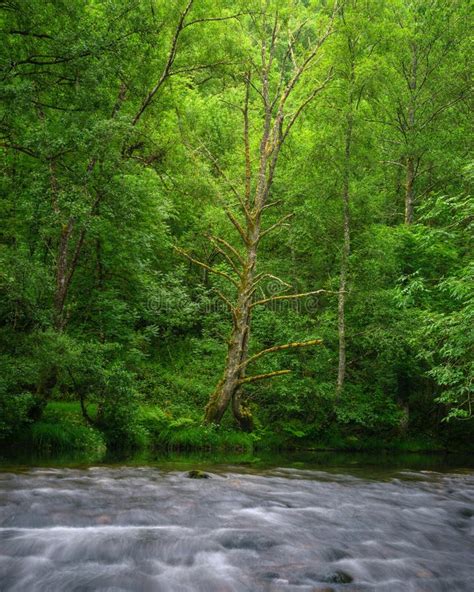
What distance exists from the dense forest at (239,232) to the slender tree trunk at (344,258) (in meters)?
0.08

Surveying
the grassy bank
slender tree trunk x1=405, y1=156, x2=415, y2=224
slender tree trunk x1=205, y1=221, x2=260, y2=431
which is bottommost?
the grassy bank

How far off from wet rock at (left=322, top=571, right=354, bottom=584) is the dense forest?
7.58 metres

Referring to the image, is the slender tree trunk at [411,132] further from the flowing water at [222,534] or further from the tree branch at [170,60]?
the flowing water at [222,534]

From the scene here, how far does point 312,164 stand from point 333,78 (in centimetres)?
327

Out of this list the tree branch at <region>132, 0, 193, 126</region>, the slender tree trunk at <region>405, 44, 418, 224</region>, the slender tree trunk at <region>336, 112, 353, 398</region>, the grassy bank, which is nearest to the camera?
the grassy bank

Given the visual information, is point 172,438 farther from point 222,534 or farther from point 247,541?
point 247,541

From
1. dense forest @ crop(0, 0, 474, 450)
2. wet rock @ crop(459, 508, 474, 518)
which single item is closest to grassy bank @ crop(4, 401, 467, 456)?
dense forest @ crop(0, 0, 474, 450)

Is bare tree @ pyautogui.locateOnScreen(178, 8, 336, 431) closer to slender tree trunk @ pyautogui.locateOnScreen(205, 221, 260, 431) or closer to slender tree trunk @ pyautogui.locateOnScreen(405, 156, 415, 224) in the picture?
slender tree trunk @ pyautogui.locateOnScreen(205, 221, 260, 431)

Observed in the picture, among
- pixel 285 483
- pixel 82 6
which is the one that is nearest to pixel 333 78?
pixel 82 6

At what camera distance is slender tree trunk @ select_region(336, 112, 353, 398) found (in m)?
18.3

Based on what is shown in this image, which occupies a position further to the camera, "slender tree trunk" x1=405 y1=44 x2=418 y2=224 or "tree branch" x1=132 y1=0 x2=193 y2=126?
"slender tree trunk" x1=405 y1=44 x2=418 y2=224

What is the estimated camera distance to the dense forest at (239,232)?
11.8m

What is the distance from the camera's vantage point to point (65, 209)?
478 inches

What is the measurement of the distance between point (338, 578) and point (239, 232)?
536 inches
